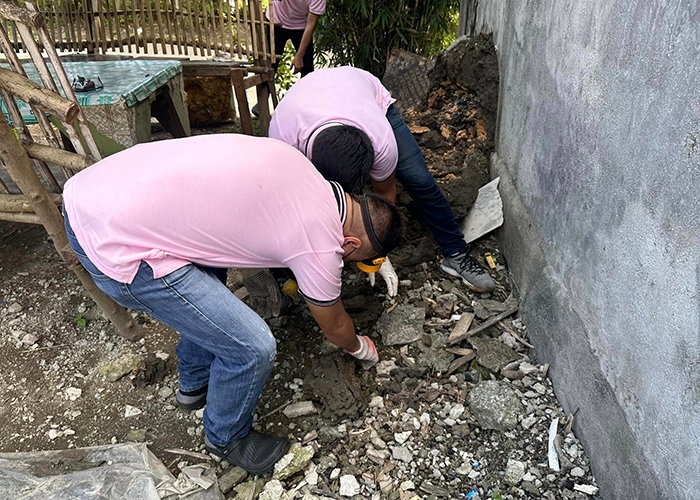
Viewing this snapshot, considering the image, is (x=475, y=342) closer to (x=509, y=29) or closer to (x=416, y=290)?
(x=416, y=290)

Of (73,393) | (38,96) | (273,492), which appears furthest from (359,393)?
(38,96)

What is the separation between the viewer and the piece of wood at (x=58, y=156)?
237 cm

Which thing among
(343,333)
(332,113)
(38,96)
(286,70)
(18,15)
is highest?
(18,15)

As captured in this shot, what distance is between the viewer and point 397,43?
18.3 ft

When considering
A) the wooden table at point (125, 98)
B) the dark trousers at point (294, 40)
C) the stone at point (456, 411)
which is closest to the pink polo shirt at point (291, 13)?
the dark trousers at point (294, 40)

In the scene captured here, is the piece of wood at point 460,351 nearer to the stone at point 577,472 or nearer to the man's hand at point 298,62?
the stone at point 577,472

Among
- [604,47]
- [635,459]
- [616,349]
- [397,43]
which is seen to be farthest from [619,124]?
[397,43]

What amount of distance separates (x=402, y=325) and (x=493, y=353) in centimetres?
53

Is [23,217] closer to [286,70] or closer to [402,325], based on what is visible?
[402,325]

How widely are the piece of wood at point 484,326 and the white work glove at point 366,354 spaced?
443 mm

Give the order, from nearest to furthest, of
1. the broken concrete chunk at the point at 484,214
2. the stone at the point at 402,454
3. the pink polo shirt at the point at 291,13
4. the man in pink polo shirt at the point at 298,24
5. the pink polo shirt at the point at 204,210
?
the pink polo shirt at the point at 204,210, the stone at the point at 402,454, the broken concrete chunk at the point at 484,214, the man in pink polo shirt at the point at 298,24, the pink polo shirt at the point at 291,13

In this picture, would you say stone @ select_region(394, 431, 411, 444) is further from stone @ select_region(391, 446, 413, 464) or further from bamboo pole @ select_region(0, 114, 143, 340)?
bamboo pole @ select_region(0, 114, 143, 340)

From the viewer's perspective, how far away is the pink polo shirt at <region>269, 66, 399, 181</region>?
7.34 feet

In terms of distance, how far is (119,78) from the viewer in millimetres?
3576
